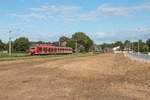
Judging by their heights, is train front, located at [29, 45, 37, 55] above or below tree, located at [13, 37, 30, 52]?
below

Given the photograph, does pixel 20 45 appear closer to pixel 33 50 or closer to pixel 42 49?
pixel 42 49

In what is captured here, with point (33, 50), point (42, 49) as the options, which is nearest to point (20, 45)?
point (42, 49)

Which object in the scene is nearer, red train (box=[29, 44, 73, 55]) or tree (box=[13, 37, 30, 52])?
red train (box=[29, 44, 73, 55])

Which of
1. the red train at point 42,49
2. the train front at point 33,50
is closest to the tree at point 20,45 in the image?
the red train at point 42,49

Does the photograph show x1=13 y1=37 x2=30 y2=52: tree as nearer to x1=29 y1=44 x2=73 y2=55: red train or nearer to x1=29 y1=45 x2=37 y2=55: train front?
x1=29 y1=44 x2=73 y2=55: red train

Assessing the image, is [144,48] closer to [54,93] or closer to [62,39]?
[62,39]

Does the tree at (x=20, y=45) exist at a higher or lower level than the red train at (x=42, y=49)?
higher

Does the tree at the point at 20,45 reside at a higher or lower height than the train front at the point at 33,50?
higher

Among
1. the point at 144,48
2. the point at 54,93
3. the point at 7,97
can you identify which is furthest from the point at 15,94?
the point at 144,48

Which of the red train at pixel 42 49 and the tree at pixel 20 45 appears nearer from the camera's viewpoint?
the red train at pixel 42 49

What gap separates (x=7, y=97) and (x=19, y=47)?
94.7 metres

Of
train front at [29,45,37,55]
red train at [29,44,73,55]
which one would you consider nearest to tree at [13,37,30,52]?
red train at [29,44,73,55]

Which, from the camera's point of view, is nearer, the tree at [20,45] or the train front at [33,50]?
the train front at [33,50]

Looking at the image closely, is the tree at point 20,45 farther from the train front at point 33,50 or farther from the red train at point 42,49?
the train front at point 33,50
